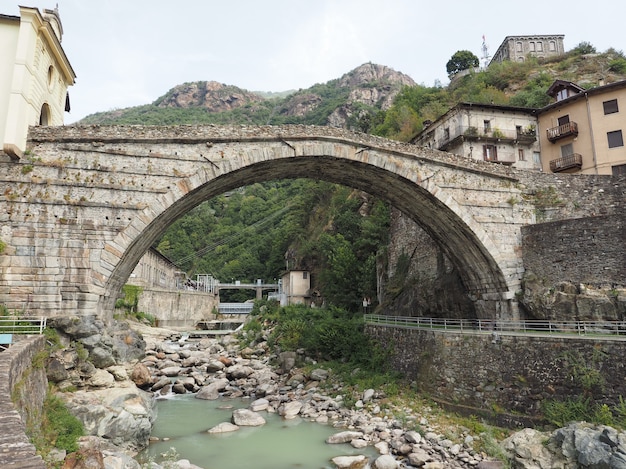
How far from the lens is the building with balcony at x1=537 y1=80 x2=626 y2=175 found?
19781mm

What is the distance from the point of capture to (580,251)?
13531 millimetres

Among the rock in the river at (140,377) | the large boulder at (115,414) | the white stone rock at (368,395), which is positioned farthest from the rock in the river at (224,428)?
Answer: the white stone rock at (368,395)

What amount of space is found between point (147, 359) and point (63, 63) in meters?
13.7

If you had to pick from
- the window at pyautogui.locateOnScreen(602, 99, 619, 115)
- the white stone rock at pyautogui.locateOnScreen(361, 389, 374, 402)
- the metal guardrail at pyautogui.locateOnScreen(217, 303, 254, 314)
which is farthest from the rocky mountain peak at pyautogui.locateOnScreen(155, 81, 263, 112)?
the white stone rock at pyautogui.locateOnScreen(361, 389, 374, 402)

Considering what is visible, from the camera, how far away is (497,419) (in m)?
10.8

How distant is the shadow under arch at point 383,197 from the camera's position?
12383 millimetres

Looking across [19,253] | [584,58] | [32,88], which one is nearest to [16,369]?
[19,253]

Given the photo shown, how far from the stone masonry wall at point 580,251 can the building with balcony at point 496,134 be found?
9.43m

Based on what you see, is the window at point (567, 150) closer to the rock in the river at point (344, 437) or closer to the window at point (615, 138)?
the window at point (615, 138)

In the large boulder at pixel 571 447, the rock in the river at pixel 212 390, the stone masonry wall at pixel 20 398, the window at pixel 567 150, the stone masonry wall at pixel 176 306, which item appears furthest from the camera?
the stone masonry wall at pixel 176 306

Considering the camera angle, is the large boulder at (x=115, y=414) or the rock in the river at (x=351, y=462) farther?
the rock in the river at (x=351, y=462)

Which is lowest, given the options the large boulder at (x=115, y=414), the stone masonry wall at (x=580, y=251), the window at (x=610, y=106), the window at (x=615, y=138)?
the large boulder at (x=115, y=414)

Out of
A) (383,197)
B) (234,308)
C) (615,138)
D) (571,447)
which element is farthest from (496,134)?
(234,308)

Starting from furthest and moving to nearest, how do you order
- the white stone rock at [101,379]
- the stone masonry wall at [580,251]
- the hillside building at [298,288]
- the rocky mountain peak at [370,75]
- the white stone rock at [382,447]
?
the rocky mountain peak at [370,75]
the hillside building at [298,288]
the stone masonry wall at [580,251]
the white stone rock at [382,447]
the white stone rock at [101,379]
